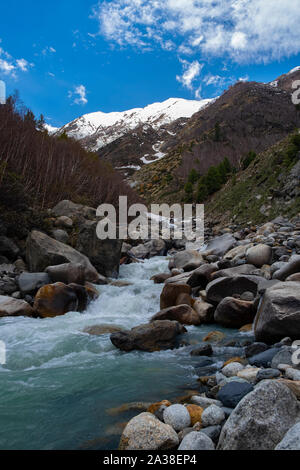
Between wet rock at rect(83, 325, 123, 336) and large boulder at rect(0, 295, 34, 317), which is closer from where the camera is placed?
wet rock at rect(83, 325, 123, 336)

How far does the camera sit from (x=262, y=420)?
7.50 ft

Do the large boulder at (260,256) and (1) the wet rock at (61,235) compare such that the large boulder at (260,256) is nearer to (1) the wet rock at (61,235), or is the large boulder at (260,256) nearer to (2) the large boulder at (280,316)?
(2) the large boulder at (280,316)

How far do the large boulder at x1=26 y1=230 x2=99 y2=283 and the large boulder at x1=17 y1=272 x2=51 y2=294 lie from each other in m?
0.88

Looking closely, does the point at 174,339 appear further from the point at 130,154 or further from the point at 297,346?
the point at 130,154

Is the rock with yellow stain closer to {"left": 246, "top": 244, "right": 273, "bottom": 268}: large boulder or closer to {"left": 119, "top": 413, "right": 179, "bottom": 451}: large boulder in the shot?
{"left": 119, "top": 413, "right": 179, "bottom": 451}: large boulder

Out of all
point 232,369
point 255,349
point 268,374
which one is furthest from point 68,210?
point 268,374

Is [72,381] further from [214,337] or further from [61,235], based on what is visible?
[61,235]

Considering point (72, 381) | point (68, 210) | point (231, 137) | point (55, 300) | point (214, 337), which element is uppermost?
point (231, 137)

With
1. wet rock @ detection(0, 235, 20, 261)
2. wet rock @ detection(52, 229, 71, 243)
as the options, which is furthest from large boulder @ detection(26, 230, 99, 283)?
wet rock @ detection(52, 229, 71, 243)

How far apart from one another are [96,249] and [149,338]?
20.5 ft

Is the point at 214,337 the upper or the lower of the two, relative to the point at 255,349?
lower

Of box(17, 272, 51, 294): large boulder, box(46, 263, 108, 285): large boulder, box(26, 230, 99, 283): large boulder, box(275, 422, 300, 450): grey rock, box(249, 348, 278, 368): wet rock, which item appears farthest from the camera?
box(26, 230, 99, 283): large boulder

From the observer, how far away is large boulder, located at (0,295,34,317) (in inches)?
281

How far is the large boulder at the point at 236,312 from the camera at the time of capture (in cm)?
630
